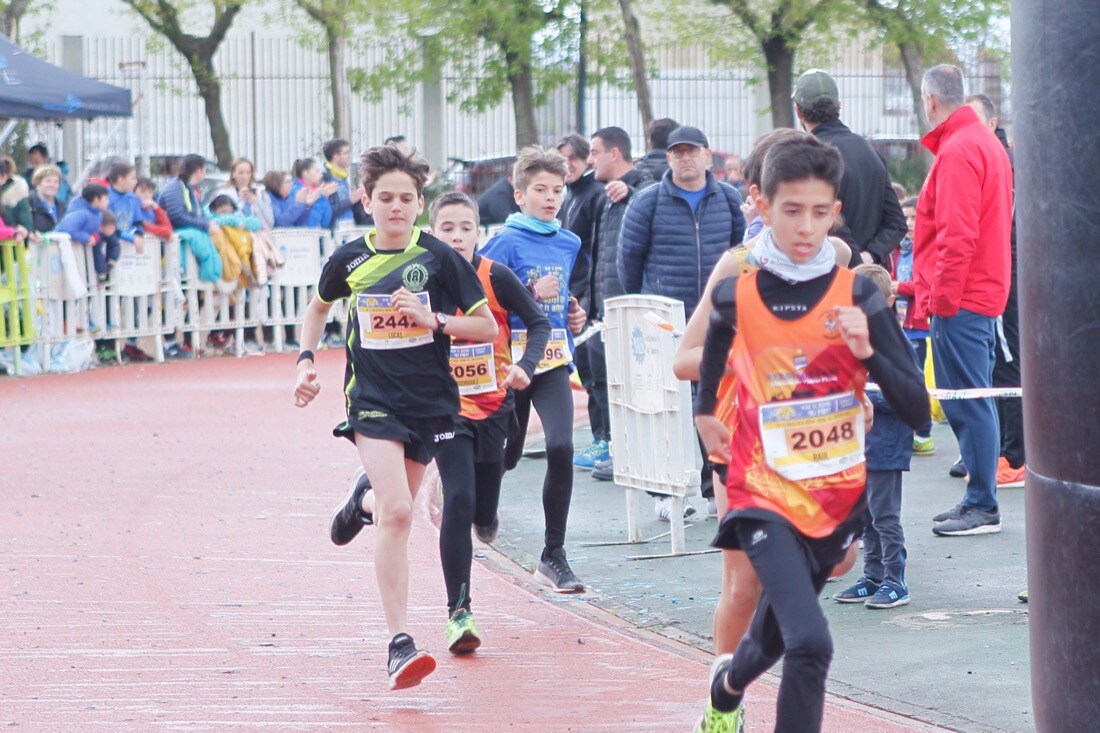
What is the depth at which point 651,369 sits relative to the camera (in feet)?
27.3

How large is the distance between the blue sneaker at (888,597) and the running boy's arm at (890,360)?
2648mm

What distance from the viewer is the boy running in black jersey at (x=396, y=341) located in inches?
225

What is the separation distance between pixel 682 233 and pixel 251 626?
131 inches

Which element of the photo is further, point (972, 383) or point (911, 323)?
point (911, 323)

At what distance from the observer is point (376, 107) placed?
3409cm

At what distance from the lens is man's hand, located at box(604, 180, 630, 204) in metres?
10.0

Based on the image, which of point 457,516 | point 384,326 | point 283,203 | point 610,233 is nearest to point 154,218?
point 283,203

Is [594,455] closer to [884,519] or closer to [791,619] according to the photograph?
[884,519]

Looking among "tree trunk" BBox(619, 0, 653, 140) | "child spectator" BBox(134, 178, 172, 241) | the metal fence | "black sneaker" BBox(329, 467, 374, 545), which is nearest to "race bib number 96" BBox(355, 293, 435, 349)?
"black sneaker" BBox(329, 467, 374, 545)

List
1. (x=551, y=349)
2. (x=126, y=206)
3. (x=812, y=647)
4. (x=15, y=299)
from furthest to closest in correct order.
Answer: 1. (x=126, y=206)
2. (x=15, y=299)
3. (x=551, y=349)
4. (x=812, y=647)

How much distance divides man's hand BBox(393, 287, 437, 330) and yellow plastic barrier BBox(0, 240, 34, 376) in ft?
36.2

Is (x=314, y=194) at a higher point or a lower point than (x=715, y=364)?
higher

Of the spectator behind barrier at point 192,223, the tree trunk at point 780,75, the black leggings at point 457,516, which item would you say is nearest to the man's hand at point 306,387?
the black leggings at point 457,516

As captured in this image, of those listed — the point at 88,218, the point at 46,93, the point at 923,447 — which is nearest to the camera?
the point at 923,447
